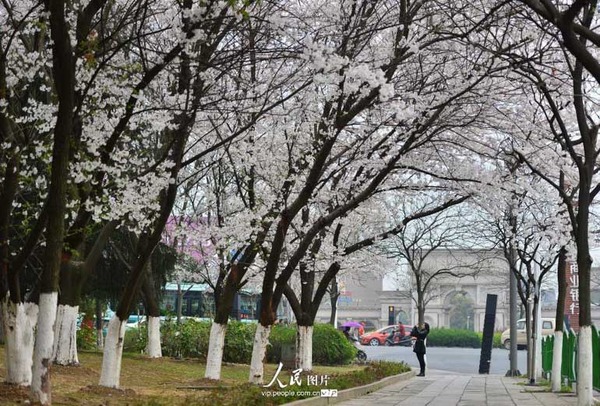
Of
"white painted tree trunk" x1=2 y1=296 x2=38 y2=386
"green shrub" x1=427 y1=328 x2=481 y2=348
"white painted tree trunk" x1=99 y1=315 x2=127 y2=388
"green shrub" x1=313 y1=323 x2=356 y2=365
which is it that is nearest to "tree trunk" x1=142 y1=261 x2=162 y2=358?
"green shrub" x1=313 y1=323 x2=356 y2=365

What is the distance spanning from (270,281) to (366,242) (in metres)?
4.94

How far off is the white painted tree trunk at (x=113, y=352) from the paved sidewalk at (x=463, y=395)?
3.85m

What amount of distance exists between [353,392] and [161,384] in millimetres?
3667

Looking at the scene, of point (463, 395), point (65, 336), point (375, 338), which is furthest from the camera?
point (375, 338)

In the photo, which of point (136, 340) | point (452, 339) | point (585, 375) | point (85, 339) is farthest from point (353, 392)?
point (452, 339)

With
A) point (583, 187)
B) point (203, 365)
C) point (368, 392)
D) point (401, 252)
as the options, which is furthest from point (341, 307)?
point (583, 187)

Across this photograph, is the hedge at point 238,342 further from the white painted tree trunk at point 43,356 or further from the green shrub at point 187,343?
the white painted tree trunk at point 43,356

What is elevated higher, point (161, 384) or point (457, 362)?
point (457, 362)

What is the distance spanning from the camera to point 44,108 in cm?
1182

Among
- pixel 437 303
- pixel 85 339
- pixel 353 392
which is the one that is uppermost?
pixel 437 303

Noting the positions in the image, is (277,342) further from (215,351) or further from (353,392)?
(353,392)

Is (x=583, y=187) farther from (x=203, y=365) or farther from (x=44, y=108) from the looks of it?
(x=203, y=365)

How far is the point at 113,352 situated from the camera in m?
13.2

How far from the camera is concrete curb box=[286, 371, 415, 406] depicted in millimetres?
12625
